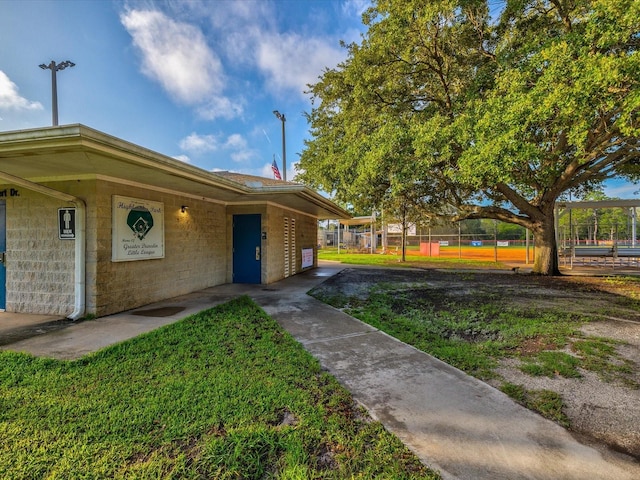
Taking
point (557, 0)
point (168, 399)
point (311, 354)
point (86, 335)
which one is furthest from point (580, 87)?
point (86, 335)

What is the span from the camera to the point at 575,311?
5680mm

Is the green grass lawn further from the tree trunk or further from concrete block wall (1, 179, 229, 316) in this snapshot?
the tree trunk

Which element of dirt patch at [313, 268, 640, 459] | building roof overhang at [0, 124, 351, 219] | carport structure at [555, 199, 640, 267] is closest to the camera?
dirt patch at [313, 268, 640, 459]

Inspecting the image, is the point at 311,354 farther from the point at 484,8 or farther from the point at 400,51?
the point at 484,8

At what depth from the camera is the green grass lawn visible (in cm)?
181

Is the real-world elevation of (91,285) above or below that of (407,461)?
above

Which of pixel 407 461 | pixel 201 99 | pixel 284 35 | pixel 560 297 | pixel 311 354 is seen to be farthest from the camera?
pixel 201 99

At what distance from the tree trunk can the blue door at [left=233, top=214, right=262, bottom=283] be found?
31.9ft

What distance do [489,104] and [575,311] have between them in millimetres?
4501

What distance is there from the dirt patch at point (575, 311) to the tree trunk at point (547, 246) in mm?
680

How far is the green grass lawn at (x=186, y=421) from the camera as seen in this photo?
1810mm

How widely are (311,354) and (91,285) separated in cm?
410

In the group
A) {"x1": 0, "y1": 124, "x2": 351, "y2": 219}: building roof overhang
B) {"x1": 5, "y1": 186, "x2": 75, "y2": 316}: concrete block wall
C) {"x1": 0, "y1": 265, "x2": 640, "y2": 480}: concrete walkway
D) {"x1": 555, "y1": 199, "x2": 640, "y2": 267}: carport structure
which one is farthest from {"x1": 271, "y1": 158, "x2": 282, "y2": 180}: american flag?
{"x1": 555, "y1": 199, "x2": 640, "y2": 267}: carport structure

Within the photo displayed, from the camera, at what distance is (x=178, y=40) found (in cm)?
984
